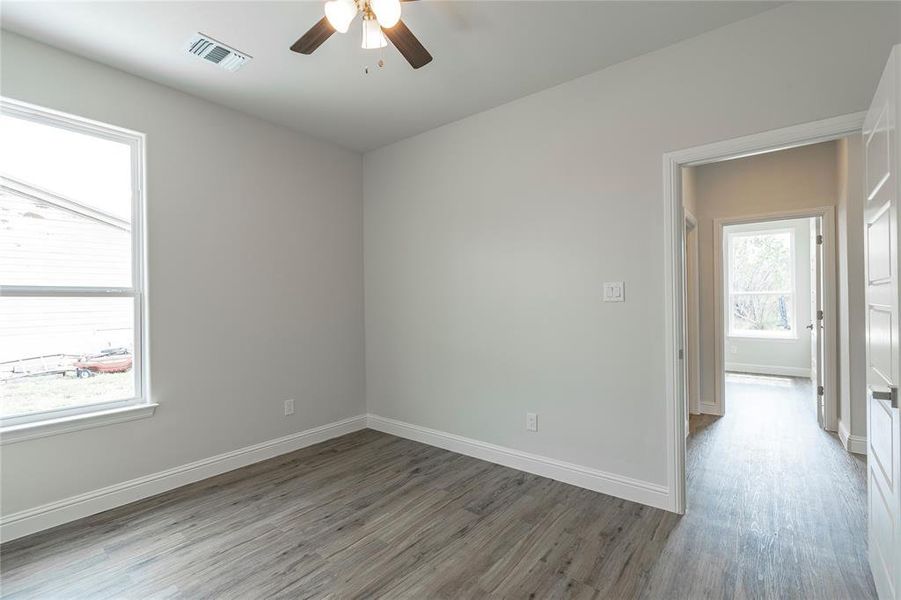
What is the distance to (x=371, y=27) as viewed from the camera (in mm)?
1999

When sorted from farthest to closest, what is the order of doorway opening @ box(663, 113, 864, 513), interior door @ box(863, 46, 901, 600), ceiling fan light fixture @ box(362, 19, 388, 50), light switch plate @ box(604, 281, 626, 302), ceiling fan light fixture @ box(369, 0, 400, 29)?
1. light switch plate @ box(604, 281, 626, 302)
2. doorway opening @ box(663, 113, 864, 513)
3. ceiling fan light fixture @ box(362, 19, 388, 50)
4. ceiling fan light fixture @ box(369, 0, 400, 29)
5. interior door @ box(863, 46, 901, 600)

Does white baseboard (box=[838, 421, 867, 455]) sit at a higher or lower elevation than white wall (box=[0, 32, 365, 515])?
lower

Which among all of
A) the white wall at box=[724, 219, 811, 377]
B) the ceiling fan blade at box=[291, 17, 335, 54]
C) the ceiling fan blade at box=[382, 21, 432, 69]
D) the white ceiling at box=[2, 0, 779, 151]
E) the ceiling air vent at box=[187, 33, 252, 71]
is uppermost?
the white ceiling at box=[2, 0, 779, 151]

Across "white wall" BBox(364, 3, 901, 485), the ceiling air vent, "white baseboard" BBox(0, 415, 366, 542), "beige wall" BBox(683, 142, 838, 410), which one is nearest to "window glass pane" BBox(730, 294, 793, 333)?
"beige wall" BBox(683, 142, 838, 410)

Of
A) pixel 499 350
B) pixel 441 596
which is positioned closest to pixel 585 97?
pixel 499 350

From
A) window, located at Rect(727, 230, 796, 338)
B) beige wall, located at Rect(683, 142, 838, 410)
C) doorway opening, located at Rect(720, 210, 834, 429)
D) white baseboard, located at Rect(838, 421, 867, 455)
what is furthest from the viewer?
window, located at Rect(727, 230, 796, 338)

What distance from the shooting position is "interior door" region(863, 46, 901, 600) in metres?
1.47

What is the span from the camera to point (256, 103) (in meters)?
3.21

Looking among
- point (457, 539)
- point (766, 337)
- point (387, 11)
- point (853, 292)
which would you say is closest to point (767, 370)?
point (766, 337)

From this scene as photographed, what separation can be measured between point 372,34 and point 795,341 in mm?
7884

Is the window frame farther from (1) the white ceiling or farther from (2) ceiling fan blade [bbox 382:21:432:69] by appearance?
(2) ceiling fan blade [bbox 382:21:432:69]

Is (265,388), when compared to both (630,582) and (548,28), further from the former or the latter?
(548,28)

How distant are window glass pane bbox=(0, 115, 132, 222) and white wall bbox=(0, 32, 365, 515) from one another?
154mm

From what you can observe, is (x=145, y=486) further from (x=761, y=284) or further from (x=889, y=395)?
(x=761, y=284)
